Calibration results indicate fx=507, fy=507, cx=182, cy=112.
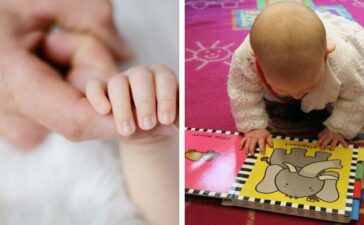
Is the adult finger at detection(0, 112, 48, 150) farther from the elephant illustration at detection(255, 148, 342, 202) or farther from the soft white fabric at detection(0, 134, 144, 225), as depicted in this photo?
the elephant illustration at detection(255, 148, 342, 202)

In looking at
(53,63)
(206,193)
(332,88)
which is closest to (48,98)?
(53,63)

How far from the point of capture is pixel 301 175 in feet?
2.07

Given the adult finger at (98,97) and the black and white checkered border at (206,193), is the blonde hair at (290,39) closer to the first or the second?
the black and white checkered border at (206,193)

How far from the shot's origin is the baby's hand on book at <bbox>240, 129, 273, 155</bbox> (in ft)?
2.23

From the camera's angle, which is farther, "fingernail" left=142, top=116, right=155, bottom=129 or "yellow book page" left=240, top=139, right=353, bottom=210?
"yellow book page" left=240, top=139, right=353, bottom=210

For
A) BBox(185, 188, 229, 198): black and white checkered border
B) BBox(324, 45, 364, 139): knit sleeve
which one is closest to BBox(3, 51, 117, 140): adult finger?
BBox(185, 188, 229, 198): black and white checkered border

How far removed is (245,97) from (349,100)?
14cm

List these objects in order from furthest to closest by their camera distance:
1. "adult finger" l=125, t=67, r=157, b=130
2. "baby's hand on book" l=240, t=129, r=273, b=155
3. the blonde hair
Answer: "baby's hand on book" l=240, t=129, r=273, b=155, the blonde hair, "adult finger" l=125, t=67, r=157, b=130

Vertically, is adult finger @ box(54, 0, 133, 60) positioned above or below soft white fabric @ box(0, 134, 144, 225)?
above

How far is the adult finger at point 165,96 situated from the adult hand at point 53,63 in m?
0.04

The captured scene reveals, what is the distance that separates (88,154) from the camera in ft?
1.28

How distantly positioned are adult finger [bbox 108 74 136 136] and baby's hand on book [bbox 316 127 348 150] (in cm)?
38

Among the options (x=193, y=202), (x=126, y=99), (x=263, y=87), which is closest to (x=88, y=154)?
(x=126, y=99)

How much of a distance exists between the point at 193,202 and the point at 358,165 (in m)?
0.22
